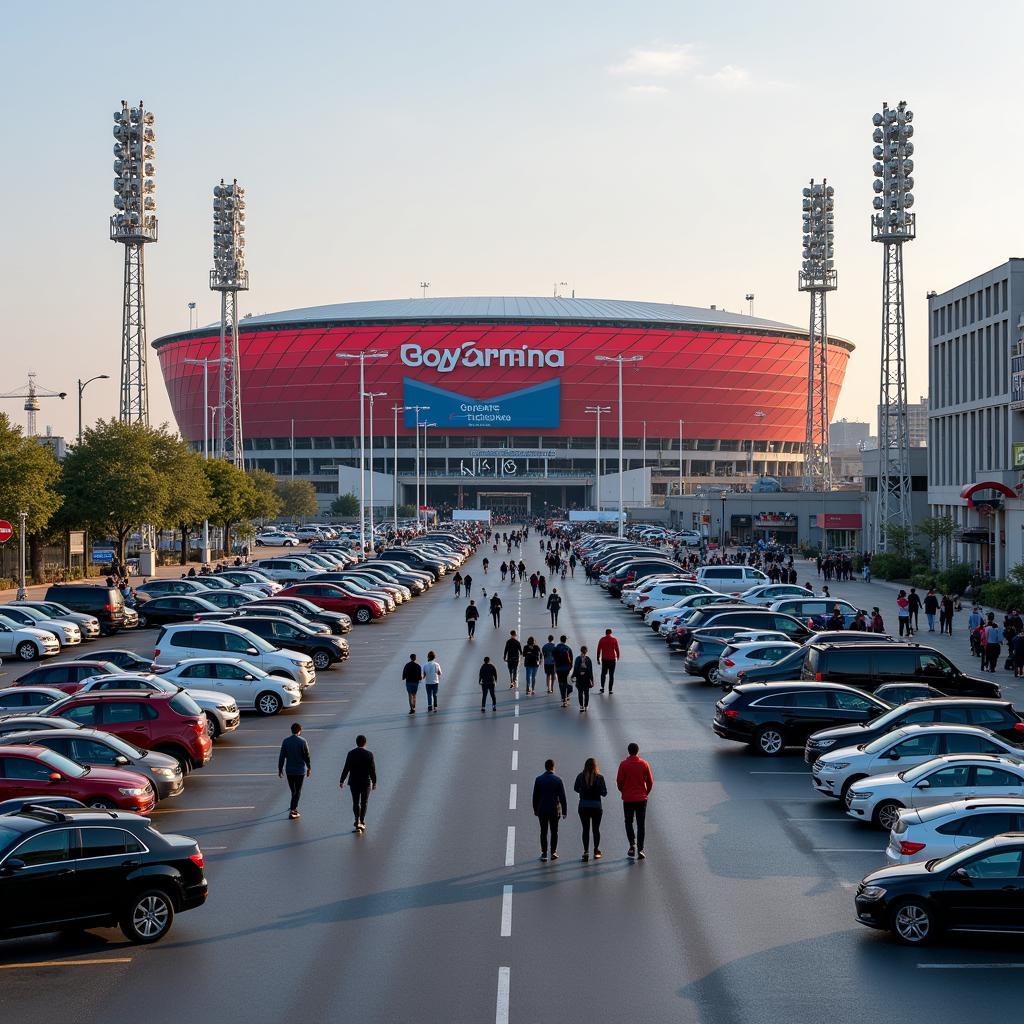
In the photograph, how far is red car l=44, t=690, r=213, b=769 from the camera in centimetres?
2281

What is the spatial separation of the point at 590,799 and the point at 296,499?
4946 inches

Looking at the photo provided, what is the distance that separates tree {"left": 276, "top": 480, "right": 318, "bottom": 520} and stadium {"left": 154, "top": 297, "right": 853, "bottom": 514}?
24.7 meters

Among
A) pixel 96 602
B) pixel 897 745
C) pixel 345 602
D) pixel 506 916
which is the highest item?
pixel 96 602

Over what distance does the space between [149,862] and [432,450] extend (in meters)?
165

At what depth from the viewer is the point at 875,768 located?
20344mm

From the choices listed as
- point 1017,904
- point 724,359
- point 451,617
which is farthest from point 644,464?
point 1017,904

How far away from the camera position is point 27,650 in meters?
39.7

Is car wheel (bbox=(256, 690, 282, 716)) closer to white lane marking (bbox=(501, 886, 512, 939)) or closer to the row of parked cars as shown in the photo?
the row of parked cars

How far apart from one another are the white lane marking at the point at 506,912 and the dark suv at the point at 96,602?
3380cm

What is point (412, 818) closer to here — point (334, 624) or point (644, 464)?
point (334, 624)

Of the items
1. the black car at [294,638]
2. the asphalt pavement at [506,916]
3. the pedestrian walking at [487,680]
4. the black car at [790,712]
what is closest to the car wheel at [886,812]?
the asphalt pavement at [506,916]

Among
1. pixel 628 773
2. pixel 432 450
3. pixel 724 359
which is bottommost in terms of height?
pixel 628 773

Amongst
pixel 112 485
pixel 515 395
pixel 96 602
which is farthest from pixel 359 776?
→ pixel 515 395

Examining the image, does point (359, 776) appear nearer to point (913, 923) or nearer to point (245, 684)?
point (913, 923)
